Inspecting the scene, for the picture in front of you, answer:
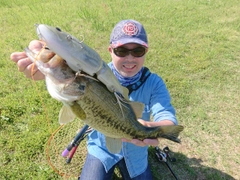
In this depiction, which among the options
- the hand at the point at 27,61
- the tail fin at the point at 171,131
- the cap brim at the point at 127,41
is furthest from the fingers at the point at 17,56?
the tail fin at the point at 171,131

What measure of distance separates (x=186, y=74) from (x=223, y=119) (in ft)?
4.74

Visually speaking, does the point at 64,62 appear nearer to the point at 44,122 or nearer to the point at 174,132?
the point at 174,132

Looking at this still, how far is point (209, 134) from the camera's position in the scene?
13.6 feet

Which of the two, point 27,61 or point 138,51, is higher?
point 27,61

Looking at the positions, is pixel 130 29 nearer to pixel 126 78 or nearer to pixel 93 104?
pixel 126 78

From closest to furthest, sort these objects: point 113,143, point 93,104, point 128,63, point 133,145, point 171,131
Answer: point 93,104 → point 171,131 → point 113,143 → point 128,63 → point 133,145

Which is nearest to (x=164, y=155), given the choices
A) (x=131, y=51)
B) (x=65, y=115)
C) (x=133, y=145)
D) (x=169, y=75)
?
(x=133, y=145)

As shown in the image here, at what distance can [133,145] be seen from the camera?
2.93 m

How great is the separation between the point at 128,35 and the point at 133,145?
1.31 m

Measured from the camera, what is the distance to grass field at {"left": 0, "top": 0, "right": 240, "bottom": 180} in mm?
3615

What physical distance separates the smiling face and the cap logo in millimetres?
108

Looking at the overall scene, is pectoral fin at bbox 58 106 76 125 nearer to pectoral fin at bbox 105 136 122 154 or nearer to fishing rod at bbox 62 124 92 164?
pectoral fin at bbox 105 136 122 154

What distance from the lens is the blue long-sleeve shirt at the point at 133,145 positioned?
2.66 m

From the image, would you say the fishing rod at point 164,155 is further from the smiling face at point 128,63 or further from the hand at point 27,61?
the hand at point 27,61
